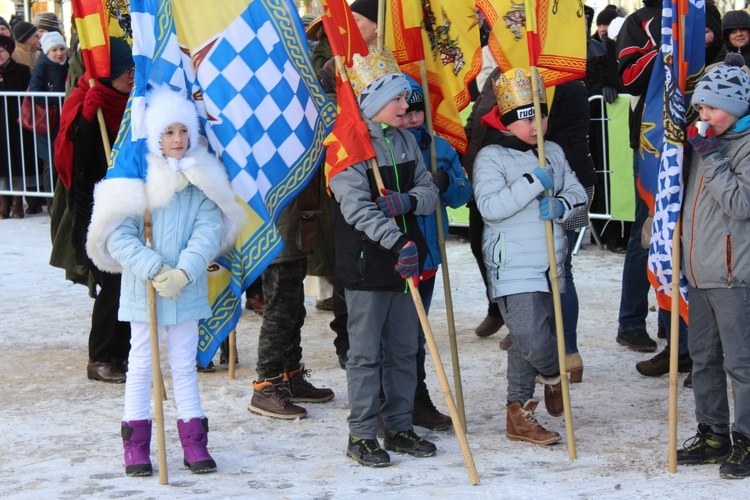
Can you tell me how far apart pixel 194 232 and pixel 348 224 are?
28.6 inches

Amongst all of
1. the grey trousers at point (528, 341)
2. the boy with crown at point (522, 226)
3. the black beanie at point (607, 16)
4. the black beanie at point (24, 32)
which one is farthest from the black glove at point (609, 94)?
the black beanie at point (24, 32)

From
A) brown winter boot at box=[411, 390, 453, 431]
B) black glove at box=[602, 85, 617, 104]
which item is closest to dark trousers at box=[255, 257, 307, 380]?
brown winter boot at box=[411, 390, 453, 431]

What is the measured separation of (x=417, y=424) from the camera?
576 cm

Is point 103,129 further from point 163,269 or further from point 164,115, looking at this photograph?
point 163,269

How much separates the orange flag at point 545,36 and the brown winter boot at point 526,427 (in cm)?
171

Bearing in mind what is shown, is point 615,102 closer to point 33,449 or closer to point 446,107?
point 446,107

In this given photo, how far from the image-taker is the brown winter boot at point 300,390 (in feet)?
20.4

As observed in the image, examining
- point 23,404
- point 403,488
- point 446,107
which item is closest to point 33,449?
point 23,404

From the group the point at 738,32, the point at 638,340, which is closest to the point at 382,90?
the point at 638,340

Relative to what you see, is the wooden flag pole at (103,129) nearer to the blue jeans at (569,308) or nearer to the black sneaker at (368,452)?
the black sneaker at (368,452)

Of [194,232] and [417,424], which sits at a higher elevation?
[194,232]

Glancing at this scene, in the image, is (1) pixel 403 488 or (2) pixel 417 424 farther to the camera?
(2) pixel 417 424

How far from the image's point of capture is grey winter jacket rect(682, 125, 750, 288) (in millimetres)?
4781

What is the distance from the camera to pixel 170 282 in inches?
190
